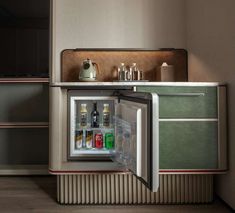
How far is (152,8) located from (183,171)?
1.55 meters

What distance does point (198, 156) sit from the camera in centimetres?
213

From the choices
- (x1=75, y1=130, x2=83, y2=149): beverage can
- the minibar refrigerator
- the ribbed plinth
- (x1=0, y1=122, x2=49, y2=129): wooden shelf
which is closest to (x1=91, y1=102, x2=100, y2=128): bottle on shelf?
the minibar refrigerator

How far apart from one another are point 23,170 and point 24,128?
42cm

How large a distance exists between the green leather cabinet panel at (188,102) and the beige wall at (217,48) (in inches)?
4.9

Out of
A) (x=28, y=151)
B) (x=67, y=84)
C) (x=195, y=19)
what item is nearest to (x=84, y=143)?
(x=67, y=84)

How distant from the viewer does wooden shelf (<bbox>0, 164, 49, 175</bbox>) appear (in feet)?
10.1

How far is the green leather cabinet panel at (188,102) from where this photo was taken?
7.00 feet

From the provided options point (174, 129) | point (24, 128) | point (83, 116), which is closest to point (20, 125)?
point (24, 128)

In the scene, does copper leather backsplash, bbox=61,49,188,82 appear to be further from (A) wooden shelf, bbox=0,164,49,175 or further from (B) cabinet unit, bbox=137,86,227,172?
(A) wooden shelf, bbox=0,164,49,175

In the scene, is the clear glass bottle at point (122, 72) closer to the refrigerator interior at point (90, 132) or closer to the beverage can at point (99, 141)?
the refrigerator interior at point (90, 132)

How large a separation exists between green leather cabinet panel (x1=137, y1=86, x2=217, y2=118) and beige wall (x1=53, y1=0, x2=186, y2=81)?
0.87m

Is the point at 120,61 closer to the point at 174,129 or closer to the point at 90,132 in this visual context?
the point at 90,132

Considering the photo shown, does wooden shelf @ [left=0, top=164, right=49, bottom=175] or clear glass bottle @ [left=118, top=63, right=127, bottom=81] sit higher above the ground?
clear glass bottle @ [left=118, top=63, right=127, bottom=81]

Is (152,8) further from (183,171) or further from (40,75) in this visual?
(183,171)
